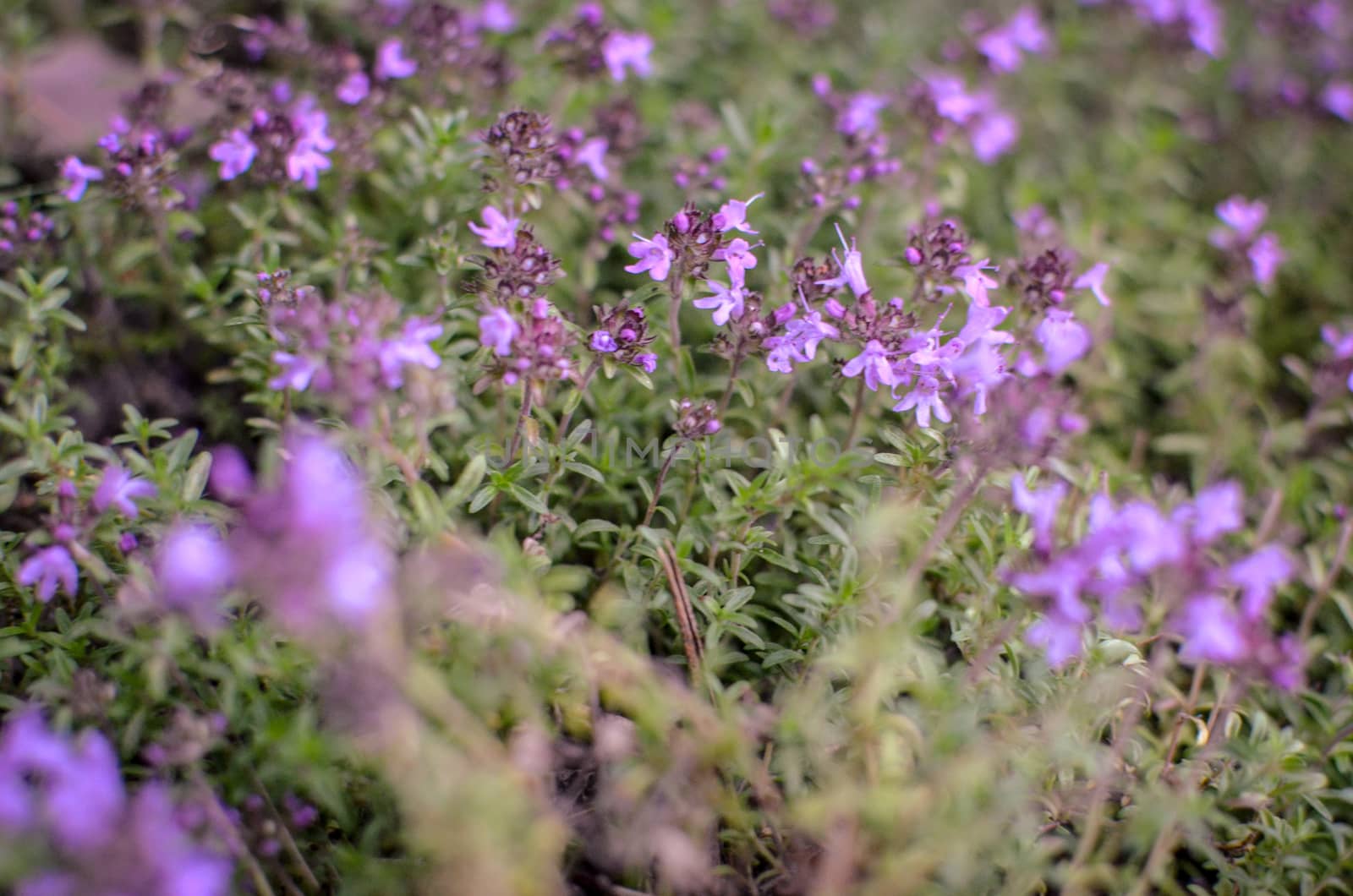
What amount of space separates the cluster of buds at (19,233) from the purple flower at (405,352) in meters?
1.87

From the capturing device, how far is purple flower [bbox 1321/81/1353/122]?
5.27 m

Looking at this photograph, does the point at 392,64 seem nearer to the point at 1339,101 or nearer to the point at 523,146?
the point at 523,146

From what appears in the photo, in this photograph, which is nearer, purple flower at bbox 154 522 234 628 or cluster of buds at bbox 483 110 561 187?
purple flower at bbox 154 522 234 628

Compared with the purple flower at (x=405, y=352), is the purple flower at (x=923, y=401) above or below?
below

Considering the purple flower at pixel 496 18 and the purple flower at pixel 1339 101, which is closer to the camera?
the purple flower at pixel 496 18

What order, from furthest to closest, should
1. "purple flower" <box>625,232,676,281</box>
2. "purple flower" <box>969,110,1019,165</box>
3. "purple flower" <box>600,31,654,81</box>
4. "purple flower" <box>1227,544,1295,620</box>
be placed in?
"purple flower" <box>969,110,1019,165</box>, "purple flower" <box>600,31,654,81</box>, "purple flower" <box>625,232,676,281</box>, "purple flower" <box>1227,544,1295,620</box>

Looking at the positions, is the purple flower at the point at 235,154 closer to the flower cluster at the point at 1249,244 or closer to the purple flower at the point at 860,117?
the purple flower at the point at 860,117

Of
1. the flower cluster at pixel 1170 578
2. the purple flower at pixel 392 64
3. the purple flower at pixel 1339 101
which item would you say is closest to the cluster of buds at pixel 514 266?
the purple flower at pixel 392 64

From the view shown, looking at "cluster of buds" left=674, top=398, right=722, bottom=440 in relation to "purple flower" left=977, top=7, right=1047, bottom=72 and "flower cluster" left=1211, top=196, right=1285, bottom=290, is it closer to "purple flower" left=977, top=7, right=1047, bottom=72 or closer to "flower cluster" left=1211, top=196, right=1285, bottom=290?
"flower cluster" left=1211, top=196, right=1285, bottom=290

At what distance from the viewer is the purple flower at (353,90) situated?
3.65 m

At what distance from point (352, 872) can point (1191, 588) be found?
6.64 ft

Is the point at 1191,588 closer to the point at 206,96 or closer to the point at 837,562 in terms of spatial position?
the point at 837,562

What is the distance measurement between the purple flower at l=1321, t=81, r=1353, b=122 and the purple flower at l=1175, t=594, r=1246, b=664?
4549mm

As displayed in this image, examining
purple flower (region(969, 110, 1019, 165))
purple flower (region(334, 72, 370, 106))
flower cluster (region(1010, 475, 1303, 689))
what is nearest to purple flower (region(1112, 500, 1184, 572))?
flower cluster (region(1010, 475, 1303, 689))
